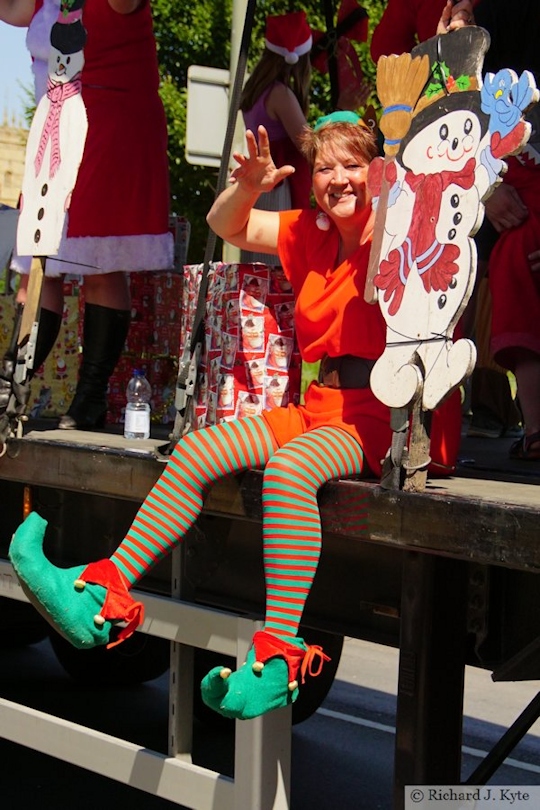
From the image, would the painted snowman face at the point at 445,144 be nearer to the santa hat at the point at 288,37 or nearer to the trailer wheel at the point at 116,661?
the santa hat at the point at 288,37

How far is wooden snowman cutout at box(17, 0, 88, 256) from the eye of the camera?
10.7 ft

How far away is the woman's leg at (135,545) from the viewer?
8.04ft

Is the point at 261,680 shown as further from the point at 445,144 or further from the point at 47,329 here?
the point at 47,329

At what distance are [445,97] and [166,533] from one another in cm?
108

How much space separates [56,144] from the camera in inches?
129

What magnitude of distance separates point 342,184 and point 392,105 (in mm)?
414

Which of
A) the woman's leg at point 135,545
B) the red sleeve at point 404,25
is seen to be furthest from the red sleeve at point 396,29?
the woman's leg at point 135,545

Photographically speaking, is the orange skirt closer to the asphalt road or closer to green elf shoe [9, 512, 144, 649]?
green elf shoe [9, 512, 144, 649]

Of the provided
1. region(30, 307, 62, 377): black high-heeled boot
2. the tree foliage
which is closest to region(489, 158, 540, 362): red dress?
Result: region(30, 307, 62, 377): black high-heeled boot

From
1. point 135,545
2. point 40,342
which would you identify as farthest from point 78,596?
point 40,342

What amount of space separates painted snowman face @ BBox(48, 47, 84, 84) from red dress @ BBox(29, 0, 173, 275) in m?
0.46

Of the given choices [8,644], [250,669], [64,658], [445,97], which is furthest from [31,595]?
[8,644]

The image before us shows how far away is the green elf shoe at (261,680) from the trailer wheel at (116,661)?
256cm

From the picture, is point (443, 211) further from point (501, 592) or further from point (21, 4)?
point (21, 4)
